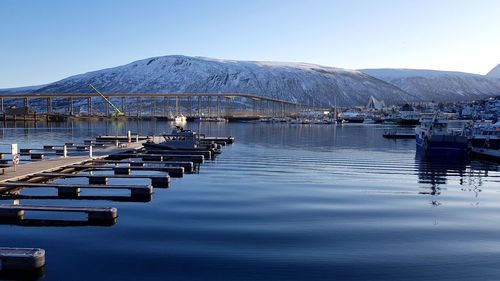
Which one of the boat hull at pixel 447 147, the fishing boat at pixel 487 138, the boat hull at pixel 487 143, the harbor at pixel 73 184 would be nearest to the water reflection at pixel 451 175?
the boat hull at pixel 447 147

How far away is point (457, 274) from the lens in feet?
49.0

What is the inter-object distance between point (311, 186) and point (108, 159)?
67.1 ft

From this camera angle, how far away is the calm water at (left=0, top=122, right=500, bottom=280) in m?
14.9

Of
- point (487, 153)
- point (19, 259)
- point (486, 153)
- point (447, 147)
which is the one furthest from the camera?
point (486, 153)

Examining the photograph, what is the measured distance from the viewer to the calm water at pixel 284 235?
14945 millimetres

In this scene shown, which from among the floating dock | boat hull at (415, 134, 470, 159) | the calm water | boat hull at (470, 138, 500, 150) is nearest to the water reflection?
the calm water

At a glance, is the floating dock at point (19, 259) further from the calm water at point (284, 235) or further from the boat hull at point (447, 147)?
the boat hull at point (447, 147)

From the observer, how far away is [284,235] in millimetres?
18750

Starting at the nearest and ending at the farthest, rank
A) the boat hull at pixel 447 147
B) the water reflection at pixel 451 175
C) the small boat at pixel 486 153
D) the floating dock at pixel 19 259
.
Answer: the floating dock at pixel 19 259 → the water reflection at pixel 451 175 → the small boat at pixel 486 153 → the boat hull at pixel 447 147

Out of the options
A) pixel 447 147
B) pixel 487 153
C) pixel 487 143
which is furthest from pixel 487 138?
pixel 447 147

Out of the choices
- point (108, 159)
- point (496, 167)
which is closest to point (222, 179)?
point (108, 159)

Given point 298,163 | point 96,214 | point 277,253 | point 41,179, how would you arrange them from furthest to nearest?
point 298,163, point 41,179, point 96,214, point 277,253

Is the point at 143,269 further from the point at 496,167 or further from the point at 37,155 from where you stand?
the point at 496,167

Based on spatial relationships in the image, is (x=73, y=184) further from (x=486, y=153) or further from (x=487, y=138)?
(x=487, y=138)
